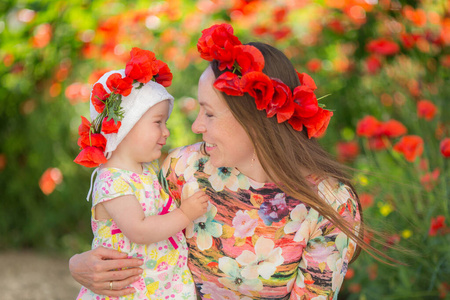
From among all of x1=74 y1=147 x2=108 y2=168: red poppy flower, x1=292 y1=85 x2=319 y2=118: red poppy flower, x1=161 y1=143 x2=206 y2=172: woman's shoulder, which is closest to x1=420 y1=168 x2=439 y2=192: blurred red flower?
x1=292 y1=85 x2=319 y2=118: red poppy flower

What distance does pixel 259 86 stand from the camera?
4.96 feet

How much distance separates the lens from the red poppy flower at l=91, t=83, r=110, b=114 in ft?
5.55

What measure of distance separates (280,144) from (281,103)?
16cm

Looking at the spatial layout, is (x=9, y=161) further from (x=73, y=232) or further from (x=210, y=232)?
(x=210, y=232)

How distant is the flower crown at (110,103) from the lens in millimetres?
1656

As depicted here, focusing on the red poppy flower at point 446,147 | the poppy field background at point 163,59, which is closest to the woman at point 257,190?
the red poppy flower at point 446,147

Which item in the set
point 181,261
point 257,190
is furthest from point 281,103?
point 181,261

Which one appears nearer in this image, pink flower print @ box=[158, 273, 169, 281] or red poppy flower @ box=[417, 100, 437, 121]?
pink flower print @ box=[158, 273, 169, 281]

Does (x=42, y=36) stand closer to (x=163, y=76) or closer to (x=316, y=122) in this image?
(x=163, y=76)

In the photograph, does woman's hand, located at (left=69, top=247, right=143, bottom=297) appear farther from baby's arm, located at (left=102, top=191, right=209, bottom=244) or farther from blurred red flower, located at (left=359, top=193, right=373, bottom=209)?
blurred red flower, located at (left=359, top=193, right=373, bottom=209)

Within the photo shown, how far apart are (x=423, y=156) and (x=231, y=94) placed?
1714 millimetres

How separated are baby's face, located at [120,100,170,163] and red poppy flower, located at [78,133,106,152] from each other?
67 millimetres

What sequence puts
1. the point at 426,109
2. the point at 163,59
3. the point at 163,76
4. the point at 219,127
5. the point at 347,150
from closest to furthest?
the point at 219,127
the point at 163,76
the point at 426,109
the point at 347,150
the point at 163,59

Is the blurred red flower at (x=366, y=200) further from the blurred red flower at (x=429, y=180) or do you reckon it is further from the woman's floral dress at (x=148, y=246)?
the woman's floral dress at (x=148, y=246)
